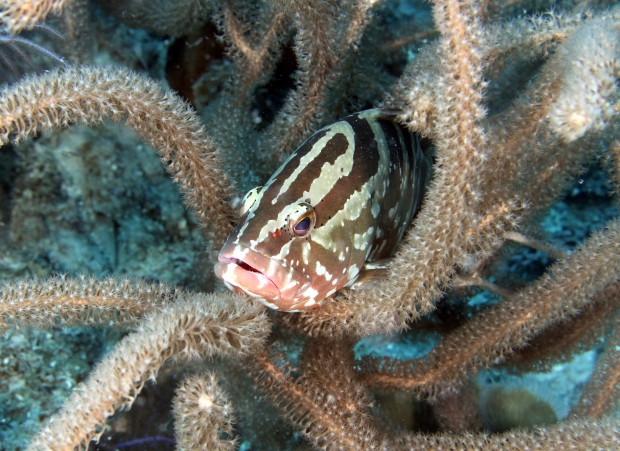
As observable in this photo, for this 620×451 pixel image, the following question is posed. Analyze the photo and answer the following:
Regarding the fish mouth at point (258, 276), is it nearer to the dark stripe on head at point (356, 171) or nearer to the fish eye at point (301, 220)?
the fish eye at point (301, 220)

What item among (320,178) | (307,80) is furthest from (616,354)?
(307,80)

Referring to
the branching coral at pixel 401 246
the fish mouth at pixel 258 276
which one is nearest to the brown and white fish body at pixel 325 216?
the fish mouth at pixel 258 276

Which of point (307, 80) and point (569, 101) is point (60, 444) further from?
point (307, 80)

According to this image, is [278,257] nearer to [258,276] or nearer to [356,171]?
[258,276]

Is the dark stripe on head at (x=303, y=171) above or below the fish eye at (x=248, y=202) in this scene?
above

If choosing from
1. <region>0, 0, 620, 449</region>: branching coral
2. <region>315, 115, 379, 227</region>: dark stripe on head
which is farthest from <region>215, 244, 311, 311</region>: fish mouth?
<region>315, 115, 379, 227</region>: dark stripe on head

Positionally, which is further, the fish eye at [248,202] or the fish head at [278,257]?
the fish eye at [248,202]
